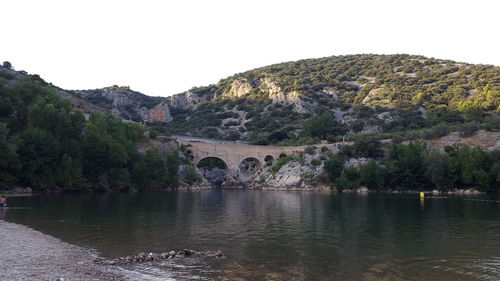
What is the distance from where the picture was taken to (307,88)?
125 meters

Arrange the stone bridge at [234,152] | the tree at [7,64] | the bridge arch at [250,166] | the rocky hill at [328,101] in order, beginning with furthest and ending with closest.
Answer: the rocky hill at [328,101] < the tree at [7,64] < the bridge arch at [250,166] < the stone bridge at [234,152]

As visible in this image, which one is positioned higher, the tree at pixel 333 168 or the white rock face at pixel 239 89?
the white rock face at pixel 239 89

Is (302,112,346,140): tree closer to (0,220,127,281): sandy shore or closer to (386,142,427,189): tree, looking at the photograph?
(386,142,427,189): tree

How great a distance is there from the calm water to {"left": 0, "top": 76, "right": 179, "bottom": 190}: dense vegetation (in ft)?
57.9

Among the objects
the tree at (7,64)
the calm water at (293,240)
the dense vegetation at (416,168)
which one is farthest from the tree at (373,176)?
the tree at (7,64)

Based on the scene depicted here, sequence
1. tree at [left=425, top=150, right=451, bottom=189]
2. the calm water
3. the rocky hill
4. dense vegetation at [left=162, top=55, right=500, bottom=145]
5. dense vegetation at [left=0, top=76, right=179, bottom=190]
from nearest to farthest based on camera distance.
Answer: the calm water
dense vegetation at [left=0, top=76, right=179, bottom=190]
tree at [left=425, top=150, right=451, bottom=189]
the rocky hill
dense vegetation at [left=162, top=55, right=500, bottom=145]

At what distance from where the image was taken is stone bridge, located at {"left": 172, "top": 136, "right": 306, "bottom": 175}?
7562cm

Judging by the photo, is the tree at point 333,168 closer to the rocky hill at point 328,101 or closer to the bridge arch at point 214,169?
the rocky hill at point 328,101

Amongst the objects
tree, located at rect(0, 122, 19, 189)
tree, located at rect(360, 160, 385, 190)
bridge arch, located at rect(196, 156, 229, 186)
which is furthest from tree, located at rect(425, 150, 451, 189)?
tree, located at rect(0, 122, 19, 189)

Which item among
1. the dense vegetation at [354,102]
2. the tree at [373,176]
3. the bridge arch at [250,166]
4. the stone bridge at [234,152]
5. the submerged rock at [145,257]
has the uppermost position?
the dense vegetation at [354,102]

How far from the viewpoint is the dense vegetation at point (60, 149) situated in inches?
1778

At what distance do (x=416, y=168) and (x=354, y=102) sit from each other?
170 ft

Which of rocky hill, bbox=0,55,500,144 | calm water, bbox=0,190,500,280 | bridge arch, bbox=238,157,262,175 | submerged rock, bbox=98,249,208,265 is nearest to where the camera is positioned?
calm water, bbox=0,190,500,280

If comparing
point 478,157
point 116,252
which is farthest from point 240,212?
point 478,157
